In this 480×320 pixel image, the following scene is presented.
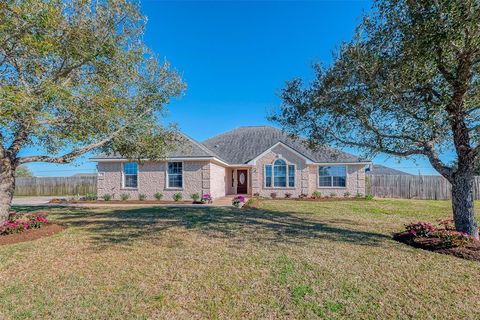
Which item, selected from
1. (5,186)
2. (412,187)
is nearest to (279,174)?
(412,187)

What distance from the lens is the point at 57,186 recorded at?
29.4 m

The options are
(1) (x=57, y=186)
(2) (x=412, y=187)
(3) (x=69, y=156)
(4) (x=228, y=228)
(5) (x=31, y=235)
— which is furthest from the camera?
(1) (x=57, y=186)

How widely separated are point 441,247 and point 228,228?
578 cm

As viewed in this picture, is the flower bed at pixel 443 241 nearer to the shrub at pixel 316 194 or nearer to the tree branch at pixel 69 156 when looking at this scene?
the tree branch at pixel 69 156

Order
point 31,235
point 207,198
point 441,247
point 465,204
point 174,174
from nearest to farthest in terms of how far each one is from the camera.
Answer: point 441,247, point 465,204, point 31,235, point 207,198, point 174,174

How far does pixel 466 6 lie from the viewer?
5336mm

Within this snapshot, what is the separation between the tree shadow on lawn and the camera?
7.64m

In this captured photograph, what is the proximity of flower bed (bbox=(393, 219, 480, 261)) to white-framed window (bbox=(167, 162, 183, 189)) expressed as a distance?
14433 millimetres

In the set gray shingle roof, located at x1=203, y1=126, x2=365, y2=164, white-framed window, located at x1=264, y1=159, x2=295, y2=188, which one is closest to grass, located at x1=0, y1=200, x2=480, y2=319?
white-framed window, located at x1=264, y1=159, x2=295, y2=188

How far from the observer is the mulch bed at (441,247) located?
19.8 ft

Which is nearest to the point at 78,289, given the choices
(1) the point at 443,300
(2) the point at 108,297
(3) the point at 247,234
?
(2) the point at 108,297

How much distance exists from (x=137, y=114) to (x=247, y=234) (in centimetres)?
652

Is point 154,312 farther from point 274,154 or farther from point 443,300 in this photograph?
point 274,154

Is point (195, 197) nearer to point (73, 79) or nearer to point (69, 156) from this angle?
point (69, 156)
